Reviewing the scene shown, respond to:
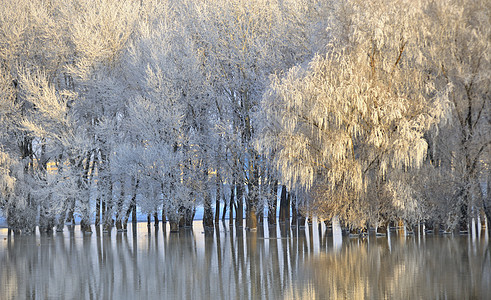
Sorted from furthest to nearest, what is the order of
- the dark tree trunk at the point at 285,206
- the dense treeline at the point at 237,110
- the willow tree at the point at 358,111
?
the dark tree trunk at the point at 285,206
the dense treeline at the point at 237,110
the willow tree at the point at 358,111

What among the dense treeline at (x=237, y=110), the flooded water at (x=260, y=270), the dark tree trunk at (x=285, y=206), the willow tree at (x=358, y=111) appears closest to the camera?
the flooded water at (x=260, y=270)

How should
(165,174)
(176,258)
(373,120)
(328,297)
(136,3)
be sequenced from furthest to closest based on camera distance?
(136,3), (165,174), (373,120), (176,258), (328,297)

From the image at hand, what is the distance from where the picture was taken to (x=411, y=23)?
24.3 meters

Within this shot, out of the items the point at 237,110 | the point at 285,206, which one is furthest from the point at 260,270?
the point at 285,206

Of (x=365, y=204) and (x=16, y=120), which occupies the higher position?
(x=16, y=120)

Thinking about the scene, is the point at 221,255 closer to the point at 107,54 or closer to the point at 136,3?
the point at 107,54

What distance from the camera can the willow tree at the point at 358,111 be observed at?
23969 millimetres

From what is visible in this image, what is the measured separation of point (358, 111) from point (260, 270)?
9.95m

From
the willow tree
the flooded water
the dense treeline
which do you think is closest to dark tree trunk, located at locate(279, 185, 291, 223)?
the dense treeline

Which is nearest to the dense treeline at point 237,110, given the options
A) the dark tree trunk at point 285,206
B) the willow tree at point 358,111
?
the willow tree at point 358,111

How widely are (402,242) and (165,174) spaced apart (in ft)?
48.7

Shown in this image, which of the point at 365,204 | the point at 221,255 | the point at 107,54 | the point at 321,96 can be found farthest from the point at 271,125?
the point at 107,54

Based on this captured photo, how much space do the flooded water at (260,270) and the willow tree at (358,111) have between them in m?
2.47

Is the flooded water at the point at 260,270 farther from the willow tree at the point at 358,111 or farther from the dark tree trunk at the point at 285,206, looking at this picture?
the dark tree trunk at the point at 285,206
